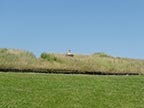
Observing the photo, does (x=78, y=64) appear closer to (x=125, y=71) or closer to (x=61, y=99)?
(x=125, y=71)

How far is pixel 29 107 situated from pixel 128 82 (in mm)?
8275

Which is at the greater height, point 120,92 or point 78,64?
point 78,64

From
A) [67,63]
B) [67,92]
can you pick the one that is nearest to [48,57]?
[67,63]

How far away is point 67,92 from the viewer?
20.2 metres

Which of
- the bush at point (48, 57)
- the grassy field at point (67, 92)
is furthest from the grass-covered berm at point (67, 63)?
the grassy field at point (67, 92)

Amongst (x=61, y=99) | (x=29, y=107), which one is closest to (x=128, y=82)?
(x=61, y=99)

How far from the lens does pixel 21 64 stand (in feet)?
96.9

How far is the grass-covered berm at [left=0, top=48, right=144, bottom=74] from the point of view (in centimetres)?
2962

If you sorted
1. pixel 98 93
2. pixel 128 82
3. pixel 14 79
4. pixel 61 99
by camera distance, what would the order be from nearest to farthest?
pixel 61 99, pixel 98 93, pixel 14 79, pixel 128 82

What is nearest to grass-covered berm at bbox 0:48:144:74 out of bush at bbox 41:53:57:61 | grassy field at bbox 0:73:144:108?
bush at bbox 41:53:57:61

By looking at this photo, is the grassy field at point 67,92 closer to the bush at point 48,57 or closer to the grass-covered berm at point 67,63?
the grass-covered berm at point 67,63

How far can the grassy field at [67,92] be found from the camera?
60.7ft

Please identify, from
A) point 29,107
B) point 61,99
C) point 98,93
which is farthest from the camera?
point 98,93

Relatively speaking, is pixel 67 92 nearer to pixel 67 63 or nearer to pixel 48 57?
pixel 48 57
